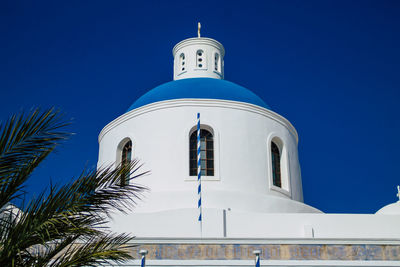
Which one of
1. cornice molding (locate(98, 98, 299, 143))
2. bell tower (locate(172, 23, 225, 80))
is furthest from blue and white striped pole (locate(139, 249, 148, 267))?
bell tower (locate(172, 23, 225, 80))

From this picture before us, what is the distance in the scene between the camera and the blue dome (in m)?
16.6

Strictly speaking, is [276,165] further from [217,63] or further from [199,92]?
[217,63]

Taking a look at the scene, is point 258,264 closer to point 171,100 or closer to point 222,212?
point 222,212


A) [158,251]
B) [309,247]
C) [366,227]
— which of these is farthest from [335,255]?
[158,251]

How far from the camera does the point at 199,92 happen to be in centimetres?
1672

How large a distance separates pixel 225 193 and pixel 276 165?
2658mm

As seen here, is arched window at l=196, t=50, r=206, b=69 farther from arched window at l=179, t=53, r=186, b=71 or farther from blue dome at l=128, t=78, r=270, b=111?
blue dome at l=128, t=78, r=270, b=111

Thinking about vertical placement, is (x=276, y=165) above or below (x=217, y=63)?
below

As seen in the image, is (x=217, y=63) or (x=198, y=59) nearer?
(x=198, y=59)

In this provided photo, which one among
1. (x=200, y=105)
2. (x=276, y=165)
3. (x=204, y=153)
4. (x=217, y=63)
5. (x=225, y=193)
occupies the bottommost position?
(x=225, y=193)

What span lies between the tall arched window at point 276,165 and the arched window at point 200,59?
4.96m

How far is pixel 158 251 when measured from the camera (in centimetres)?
1133

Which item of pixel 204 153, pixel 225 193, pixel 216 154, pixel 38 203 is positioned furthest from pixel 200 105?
pixel 38 203

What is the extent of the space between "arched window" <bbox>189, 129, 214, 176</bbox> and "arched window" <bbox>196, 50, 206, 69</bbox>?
4791 mm
